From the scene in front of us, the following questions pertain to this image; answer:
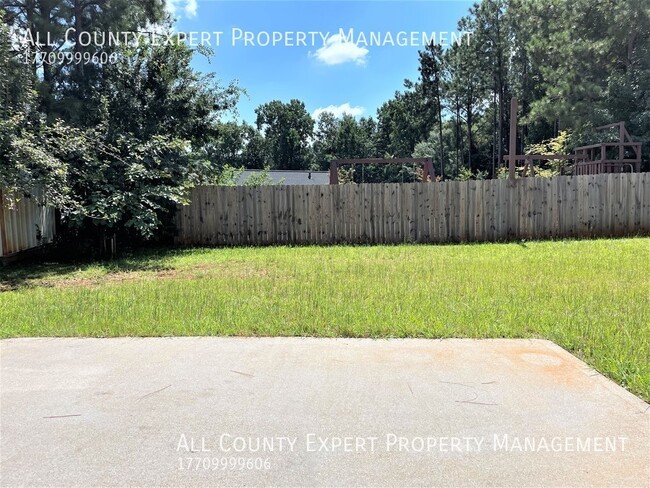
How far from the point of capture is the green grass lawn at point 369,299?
15.0 feet

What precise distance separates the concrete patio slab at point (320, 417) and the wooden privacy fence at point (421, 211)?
8.11 metres

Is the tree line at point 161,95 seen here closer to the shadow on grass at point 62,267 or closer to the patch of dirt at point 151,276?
the shadow on grass at point 62,267

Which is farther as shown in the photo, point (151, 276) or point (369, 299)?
point (151, 276)

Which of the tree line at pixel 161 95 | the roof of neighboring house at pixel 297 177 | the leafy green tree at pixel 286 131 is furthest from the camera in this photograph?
the leafy green tree at pixel 286 131

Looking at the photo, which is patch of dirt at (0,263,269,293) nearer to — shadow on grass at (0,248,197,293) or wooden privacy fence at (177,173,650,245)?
shadow on grass at (0,248,197,293)

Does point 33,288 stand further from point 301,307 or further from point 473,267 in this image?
point 473,267

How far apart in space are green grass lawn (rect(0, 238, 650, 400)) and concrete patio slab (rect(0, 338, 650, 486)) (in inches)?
16.1

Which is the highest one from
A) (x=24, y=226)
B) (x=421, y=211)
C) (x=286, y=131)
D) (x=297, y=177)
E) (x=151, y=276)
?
(x=286, y=131)

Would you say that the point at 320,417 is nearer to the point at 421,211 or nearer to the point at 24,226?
the point at 421,211

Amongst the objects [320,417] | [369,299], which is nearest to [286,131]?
[369,299]

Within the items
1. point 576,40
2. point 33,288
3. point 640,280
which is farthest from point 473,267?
point 576,40

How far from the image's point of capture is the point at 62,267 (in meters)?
9.51

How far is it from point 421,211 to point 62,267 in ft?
27.9

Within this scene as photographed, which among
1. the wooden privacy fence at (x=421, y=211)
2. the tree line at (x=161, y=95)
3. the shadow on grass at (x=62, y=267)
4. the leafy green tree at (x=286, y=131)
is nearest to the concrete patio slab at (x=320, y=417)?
the shadow on grass at (x=62, y=267)
